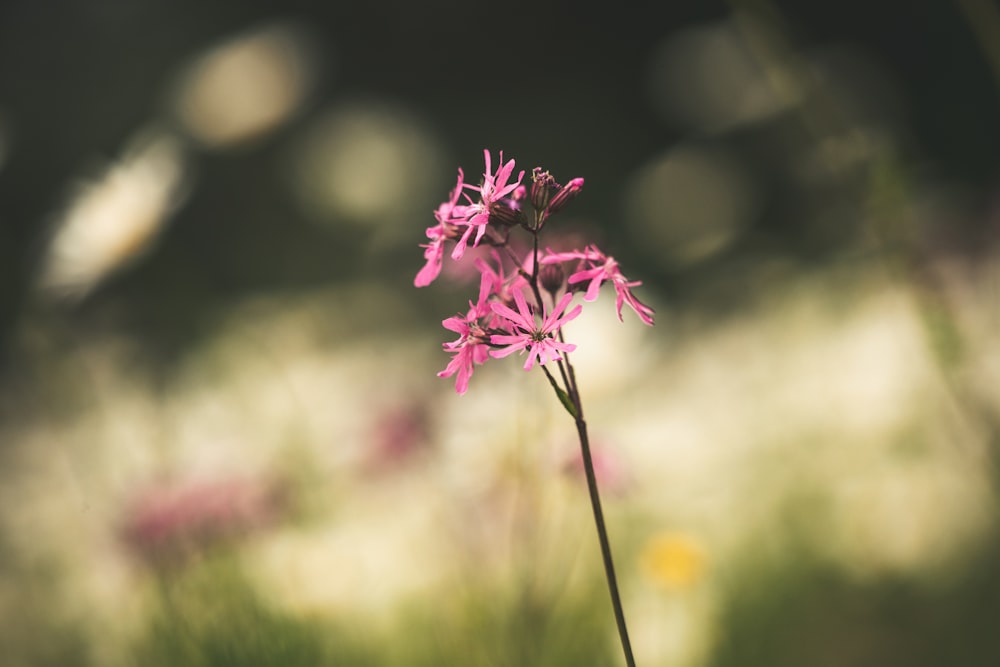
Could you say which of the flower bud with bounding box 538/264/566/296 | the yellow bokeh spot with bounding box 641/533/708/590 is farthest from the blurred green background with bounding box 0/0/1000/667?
the flower bud with bounding box 538/264/566/296

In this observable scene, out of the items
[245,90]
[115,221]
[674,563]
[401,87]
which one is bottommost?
[674,563]

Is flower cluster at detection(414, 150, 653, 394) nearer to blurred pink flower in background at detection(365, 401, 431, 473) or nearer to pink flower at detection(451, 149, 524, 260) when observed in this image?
pink flower at detection(451, 149, 524, 260)

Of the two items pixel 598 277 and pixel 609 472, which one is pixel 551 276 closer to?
pixel 598 277

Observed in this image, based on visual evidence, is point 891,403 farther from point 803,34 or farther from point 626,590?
point 803,34

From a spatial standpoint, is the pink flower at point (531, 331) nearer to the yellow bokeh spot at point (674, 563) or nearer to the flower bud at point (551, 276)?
the flower bud at point (551, 276)

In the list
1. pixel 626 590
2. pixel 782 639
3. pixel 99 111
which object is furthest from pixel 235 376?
pixel 99 111

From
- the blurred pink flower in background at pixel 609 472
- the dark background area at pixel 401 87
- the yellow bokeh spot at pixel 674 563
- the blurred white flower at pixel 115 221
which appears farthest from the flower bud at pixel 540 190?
the dark background area at pixel 401 87

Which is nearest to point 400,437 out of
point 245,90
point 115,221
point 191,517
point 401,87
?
point 191,517
